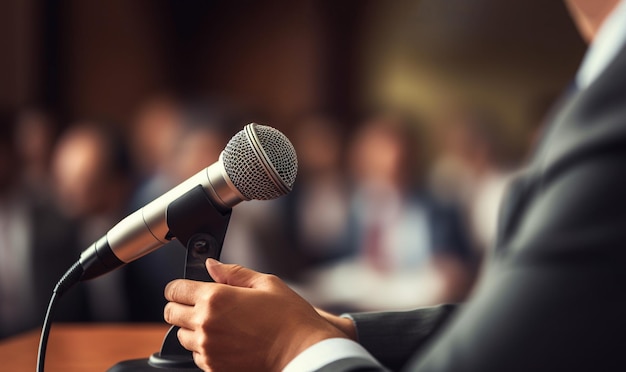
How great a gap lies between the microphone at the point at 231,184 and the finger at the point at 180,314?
0.36ft

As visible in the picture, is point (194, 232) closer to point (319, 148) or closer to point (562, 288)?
point (562, 288)

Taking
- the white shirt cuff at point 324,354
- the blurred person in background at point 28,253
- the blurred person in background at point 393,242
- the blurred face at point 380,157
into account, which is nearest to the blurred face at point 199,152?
the blurred person in background at point 28,253

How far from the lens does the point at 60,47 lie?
6531 millimetres

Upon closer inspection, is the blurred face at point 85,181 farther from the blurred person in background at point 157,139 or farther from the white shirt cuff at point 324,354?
the white shirt cuff at point 324,354

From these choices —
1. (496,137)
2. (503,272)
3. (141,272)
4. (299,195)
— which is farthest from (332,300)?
(503,272)

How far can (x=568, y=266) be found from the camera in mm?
563

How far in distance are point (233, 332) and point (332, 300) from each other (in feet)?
8.32

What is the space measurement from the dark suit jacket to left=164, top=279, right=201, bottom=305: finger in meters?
0.33

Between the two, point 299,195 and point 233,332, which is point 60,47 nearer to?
point 299,195

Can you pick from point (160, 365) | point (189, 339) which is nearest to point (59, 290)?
point (160, 365)

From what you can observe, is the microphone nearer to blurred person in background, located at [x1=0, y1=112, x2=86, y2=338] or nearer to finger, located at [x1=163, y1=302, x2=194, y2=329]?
finger, located at [x1=163, y1=302, x2=194, y2=329]

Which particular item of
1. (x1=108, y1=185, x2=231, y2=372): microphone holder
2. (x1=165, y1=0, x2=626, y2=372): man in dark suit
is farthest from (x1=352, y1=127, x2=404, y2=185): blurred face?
(x1=165, y1=0, x2=626, y2=372): man in dark suit

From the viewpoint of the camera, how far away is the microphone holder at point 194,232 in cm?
95

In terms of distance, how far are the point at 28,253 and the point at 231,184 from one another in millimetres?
2127
